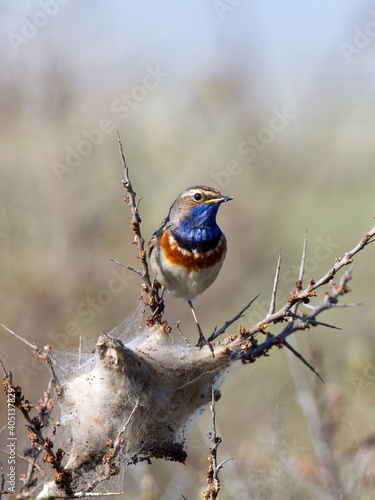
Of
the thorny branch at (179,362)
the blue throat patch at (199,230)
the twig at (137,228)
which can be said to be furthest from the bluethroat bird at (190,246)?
the twig at (137,228)

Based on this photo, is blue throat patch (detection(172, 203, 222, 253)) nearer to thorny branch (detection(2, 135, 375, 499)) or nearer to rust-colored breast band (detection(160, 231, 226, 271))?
rust-colored breast band (detection(160, 231, 226, 271))

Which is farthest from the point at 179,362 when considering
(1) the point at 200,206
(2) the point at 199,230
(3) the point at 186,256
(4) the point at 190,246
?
(1) the point at 200,206

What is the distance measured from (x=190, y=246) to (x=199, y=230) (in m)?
0.18

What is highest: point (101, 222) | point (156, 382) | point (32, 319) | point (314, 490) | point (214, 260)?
point (101, 222)

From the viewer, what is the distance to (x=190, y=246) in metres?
4.71

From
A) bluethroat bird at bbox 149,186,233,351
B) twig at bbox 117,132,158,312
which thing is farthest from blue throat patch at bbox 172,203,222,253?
twig at bbox 117,132,158,312

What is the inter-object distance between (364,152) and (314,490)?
6.36m

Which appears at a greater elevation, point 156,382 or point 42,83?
point 42,83

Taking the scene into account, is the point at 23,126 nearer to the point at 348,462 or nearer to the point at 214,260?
Result: the point at 214,260

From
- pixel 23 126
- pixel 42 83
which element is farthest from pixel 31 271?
pixel 42 83

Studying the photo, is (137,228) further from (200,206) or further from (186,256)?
(200,206)

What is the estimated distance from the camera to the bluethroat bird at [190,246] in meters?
4.66

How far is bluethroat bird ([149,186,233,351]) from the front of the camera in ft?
15.3

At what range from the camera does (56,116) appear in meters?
6.31
